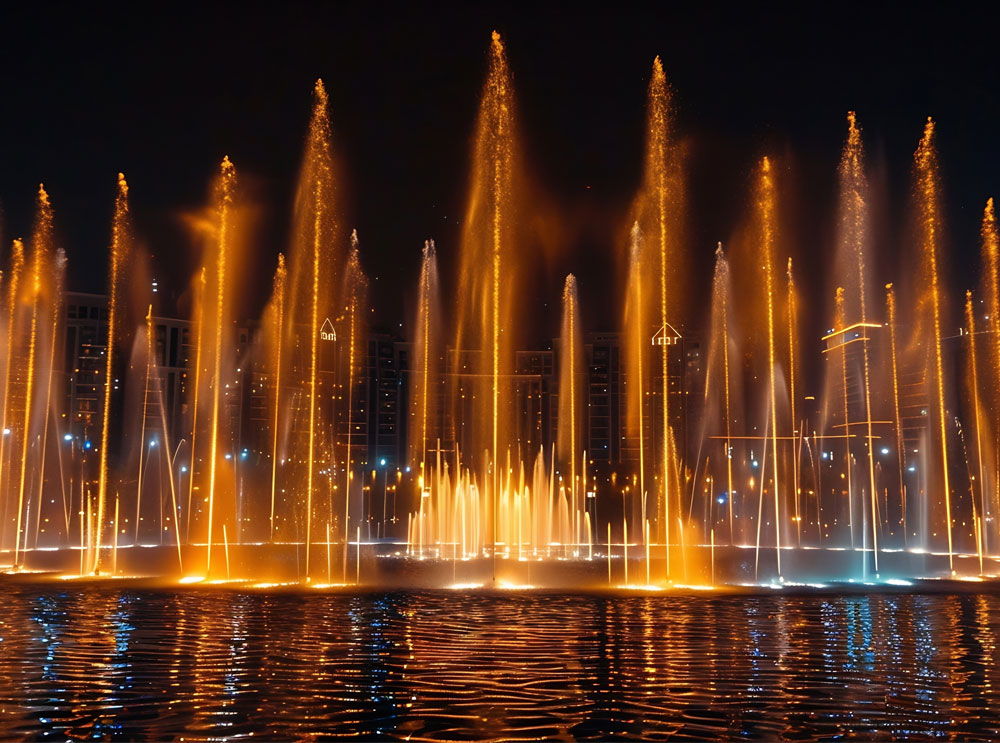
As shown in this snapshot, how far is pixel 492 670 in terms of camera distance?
9367 millimetres

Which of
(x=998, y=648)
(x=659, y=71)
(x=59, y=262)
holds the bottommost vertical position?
(x=998, y=648)

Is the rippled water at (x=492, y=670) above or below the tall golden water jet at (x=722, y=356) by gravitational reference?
below

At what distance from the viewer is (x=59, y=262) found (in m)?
28.4

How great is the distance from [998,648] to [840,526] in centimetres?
5715

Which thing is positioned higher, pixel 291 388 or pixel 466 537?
pixel 291 388

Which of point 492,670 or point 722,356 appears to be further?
point 722,356

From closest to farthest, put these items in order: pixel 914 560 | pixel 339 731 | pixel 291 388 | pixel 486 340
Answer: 1. pixel 339 731
2. pixel 486 340
3. pixel 914 560
4. pixel 291 388

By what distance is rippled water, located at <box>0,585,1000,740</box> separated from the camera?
7.13 m

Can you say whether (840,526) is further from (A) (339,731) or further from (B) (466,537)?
(A) (339,731)

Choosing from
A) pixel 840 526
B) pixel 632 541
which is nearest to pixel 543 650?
pixel 632 541

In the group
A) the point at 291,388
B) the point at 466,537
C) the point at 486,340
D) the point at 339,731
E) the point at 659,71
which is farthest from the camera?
the point at 291,388

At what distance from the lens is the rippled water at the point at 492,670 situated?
23.4 ft

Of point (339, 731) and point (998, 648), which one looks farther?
point (998, 648)

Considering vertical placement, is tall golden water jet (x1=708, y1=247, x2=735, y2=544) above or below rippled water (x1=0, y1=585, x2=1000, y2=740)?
above
